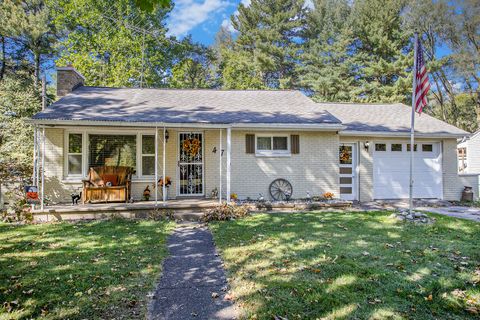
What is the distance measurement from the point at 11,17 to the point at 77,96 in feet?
61.3

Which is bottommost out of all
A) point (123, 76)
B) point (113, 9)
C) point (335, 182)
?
point (335, 182)

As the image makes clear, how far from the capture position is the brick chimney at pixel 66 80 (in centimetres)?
1151

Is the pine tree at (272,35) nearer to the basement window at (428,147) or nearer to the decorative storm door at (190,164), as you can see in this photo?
the basement window at (428,147)

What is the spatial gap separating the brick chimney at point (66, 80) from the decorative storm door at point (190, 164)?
5495mm

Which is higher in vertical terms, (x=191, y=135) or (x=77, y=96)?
(x=77, y=96)

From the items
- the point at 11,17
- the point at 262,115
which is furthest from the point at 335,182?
the point at 11,17

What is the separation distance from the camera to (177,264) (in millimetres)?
4719

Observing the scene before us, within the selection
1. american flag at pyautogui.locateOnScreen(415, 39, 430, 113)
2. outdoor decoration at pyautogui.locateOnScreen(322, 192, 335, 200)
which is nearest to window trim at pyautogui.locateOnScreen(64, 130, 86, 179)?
outdoor decoration at pyautogui.locateOnScreen(322, 192, 335, 200)

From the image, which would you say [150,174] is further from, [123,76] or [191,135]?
[123,76]

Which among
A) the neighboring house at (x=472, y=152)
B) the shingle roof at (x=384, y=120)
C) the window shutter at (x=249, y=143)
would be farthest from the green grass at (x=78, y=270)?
the neighboring house at (x=472, y=152)

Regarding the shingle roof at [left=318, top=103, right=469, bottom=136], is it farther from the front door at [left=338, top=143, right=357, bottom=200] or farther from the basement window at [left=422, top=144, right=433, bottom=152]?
the front door at [left=338, top=143, right=357, bottom=200]

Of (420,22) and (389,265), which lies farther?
(420,22)

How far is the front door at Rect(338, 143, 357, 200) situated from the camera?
11.5m

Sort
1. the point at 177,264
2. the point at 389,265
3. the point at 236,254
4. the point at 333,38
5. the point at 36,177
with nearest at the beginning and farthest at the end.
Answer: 1. the point at 389,265
2. the point at 177,264
3. the point at 236,254
4. the point at 36,177
5. the point at 333,38
